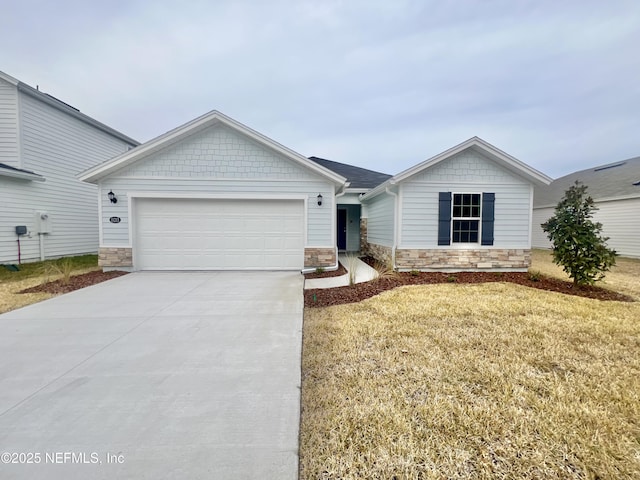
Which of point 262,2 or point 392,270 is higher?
point 262,2

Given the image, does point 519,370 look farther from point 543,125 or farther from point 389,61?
point 543,125

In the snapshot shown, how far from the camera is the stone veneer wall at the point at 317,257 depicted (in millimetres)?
8844

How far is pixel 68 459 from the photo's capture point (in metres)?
1.89

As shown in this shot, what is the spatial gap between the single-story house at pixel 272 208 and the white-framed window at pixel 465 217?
0.10 feet

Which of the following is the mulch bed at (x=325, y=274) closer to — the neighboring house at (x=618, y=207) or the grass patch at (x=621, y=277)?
the grass patch at (x=621, y=277)

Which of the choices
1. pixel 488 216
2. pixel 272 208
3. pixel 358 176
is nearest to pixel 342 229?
pixel 358 176

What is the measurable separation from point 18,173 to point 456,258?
14.5 meters

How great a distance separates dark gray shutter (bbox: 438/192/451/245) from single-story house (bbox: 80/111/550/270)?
31mm

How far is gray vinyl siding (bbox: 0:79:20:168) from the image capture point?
9.68m

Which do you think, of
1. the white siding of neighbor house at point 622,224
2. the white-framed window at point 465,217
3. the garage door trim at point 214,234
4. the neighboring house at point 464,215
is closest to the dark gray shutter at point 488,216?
the neighboring house at point 464,215

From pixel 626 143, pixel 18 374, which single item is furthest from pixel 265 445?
pixel 626 143

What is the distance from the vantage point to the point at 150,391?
2.67 meters

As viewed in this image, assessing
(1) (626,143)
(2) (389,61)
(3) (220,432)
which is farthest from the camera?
(1) (626,143)

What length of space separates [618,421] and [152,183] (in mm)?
10245
